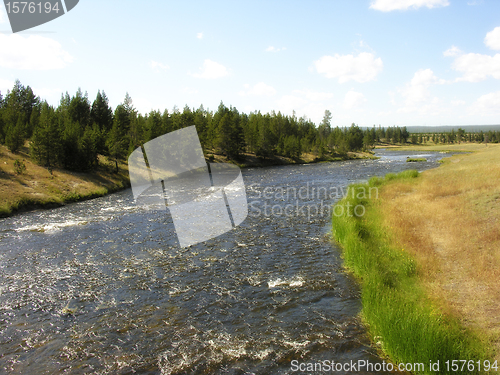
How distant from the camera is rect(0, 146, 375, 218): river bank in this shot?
1341 inches

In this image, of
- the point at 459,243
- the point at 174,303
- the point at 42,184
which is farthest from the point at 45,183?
the point at 459,243

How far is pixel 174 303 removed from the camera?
13.0 m

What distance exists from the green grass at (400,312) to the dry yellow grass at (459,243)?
1.87ft

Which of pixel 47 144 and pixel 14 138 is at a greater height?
pixel 14 138

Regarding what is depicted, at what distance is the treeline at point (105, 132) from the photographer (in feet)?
158

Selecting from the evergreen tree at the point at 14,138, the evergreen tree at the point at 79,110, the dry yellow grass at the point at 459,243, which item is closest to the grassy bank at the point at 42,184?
the evergreen tree at the point at 14,138

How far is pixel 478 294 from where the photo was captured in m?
10.9

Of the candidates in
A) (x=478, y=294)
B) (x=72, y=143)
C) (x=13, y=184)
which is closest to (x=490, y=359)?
(x=478, y=294)

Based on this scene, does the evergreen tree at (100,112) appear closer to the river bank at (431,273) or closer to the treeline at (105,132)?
the treeline at (105,132)

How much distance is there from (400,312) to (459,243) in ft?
26.9

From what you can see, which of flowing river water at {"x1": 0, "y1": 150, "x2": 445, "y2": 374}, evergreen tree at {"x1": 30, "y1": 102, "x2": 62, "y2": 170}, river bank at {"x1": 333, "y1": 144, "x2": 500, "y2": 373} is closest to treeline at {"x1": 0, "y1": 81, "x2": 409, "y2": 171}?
evergreen tree at {"x1": 30, "y1": 102, "x2": 62, "y2": 170}

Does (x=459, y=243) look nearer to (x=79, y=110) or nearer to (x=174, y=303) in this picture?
(x=174, y=303)

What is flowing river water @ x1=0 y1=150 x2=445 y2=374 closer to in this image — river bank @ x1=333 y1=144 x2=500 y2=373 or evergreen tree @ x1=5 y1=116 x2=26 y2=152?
river bank @ x1=333 y1=144 x2=500 y2=373

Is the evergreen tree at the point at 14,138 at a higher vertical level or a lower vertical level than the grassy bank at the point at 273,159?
higher
